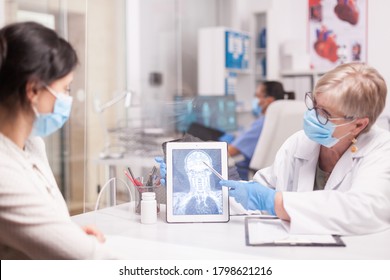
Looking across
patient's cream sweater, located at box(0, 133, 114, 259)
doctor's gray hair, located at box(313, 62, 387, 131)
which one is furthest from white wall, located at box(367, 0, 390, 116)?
patient's cream sweater, located at box(0, 133, 114, 259)

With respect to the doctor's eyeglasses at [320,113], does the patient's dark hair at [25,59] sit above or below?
above

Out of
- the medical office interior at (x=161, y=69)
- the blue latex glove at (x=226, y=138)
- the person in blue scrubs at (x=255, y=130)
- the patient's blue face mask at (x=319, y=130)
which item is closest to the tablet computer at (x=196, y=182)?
the patient's blue face mask at (x=319, y=130)

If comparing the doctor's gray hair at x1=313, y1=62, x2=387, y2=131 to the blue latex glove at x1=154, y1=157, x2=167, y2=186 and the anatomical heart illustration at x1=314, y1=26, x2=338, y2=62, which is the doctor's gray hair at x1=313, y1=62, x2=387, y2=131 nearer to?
the blue latex glove at x1=154, y1=157, x2=167, y2=186

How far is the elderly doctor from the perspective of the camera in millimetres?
1421

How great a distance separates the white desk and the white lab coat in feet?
0.16

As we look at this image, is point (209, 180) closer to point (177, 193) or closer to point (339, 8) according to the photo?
point (177, 193)

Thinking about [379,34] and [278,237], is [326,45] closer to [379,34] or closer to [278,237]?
[379,34]

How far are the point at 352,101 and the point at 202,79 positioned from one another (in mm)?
3434

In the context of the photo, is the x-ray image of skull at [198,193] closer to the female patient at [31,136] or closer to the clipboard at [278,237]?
the clipboard at [278,237]

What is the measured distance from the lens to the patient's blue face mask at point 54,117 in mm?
1264

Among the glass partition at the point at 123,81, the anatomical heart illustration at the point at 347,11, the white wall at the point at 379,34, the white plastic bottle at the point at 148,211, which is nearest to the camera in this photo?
the white plastic bottle at the point at 148,211

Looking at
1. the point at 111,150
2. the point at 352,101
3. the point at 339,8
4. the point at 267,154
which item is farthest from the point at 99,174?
the point at 352,101

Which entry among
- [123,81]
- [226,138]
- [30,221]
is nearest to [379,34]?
[226,138]

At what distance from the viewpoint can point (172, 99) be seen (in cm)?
479
